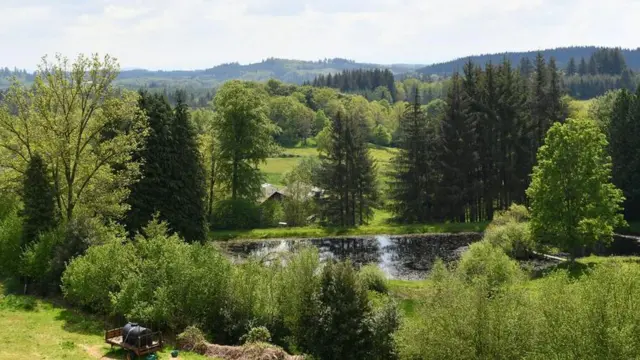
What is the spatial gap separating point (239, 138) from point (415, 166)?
716 inches

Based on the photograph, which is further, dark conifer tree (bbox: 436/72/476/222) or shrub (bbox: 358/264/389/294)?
dark conifer tree (bbox: 436/72/476/222)

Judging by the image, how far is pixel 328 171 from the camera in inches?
2309

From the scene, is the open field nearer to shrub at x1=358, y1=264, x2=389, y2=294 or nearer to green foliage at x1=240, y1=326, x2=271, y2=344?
shrub at x1=358, y1=264, x2=389, y2=294

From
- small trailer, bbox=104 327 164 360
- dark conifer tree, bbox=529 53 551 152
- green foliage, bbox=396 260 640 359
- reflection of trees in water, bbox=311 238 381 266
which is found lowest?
reflection of trees in water, bbox=311 238 381 266

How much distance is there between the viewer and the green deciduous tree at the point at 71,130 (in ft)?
102

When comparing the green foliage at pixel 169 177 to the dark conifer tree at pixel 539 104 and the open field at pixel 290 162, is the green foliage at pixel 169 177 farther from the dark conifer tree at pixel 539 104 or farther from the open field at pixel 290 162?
the dark conifer tree at pixel 539 104

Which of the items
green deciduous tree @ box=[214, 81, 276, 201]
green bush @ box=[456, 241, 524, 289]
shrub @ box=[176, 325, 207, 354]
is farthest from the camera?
green deciduous tree @ box=[214, 81, 276, 201]

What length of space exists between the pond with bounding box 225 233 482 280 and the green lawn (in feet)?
52.4

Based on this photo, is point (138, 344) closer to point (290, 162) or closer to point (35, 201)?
point (35, 201)

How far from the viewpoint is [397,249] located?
46.2 meters

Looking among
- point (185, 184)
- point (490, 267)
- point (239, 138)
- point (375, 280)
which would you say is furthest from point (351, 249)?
point (490, 267)

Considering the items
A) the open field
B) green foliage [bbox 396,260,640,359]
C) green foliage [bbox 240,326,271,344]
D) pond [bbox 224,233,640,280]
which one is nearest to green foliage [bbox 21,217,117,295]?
green foliage [bbox 240,326,271,344]

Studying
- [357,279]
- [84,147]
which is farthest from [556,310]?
[84,147]

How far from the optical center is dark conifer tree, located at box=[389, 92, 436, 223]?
57906 millimetres
